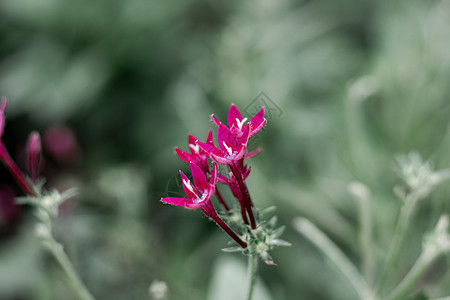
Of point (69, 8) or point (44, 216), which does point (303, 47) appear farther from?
point (44, 216)

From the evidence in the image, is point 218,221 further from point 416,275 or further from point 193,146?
point 416,275

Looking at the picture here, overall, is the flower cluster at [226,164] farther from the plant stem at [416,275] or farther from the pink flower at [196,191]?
the plant stem at [416,275]

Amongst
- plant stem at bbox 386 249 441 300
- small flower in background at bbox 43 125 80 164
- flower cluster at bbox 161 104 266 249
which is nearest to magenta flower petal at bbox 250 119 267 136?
flower cluster at bbox 161 104 266 249

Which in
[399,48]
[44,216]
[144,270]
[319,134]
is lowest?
[44,216]

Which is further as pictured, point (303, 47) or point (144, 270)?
point (303, 47)

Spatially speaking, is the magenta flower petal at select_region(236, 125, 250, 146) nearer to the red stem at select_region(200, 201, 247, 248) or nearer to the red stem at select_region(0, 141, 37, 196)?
the red stem at select_region(200, 201, 247, 248)

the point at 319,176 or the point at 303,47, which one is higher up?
the point at 303,47

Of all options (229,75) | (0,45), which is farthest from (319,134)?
(0,45)
